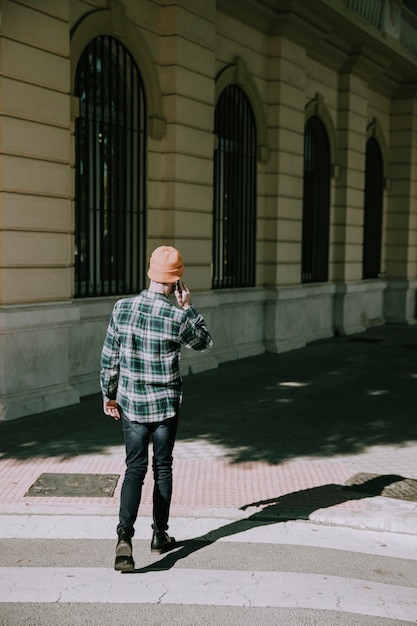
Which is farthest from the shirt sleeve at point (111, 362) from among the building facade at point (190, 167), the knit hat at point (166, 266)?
the building facade at point (190, 167)

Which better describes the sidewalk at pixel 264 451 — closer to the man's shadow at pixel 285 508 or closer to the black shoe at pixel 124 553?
the man's shadow at pixel 285 508

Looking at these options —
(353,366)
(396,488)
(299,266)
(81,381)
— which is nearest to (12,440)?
(81,381)

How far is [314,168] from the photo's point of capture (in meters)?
17.9

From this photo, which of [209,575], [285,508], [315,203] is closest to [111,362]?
[209,575]

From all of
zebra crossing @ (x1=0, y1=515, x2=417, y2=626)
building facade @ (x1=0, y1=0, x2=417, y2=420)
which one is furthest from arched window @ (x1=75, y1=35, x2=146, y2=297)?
zebra crossing @ (x1=0, y1=515, x2=417, y2=626)

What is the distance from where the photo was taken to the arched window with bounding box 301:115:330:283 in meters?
17.7

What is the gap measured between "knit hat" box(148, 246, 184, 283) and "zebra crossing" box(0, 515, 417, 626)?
175 cm

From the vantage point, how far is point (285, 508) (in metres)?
6.29

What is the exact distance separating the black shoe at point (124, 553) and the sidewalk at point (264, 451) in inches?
39.8

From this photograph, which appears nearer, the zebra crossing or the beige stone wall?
the zebra crossing

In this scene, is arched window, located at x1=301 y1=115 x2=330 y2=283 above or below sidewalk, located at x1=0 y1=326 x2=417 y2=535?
above

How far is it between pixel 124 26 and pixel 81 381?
4.79 metres

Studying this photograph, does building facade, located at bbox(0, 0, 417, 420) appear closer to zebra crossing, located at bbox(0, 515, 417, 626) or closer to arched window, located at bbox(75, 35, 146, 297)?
arched window, located at bbox(75, 35, 146, 297)

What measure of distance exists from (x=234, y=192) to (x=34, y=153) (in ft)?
19.5
